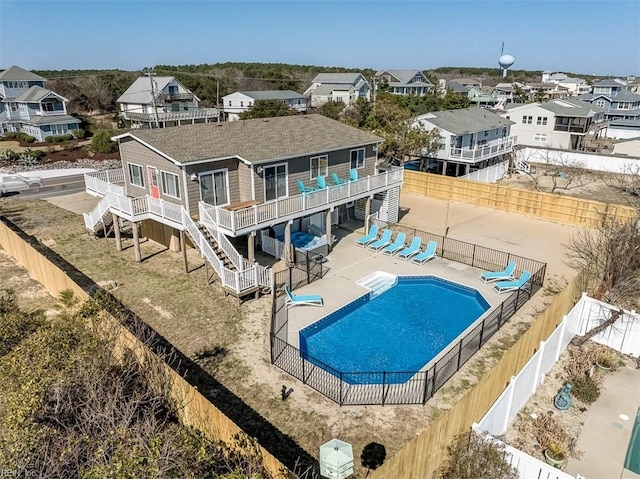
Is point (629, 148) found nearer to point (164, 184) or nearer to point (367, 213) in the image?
point (367, 213)

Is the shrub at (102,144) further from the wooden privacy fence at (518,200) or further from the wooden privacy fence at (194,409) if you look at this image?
the wooden privacy fence at (194,409)

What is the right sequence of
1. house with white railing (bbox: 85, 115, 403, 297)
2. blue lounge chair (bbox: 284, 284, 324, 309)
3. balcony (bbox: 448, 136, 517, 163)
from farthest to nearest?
balcony (bbox: 448, 136, 517, 163)
house with white railing (bbox: 85, 115, 403, 297)
blue lounge chair (bbox: 284, 284, 324, 309)

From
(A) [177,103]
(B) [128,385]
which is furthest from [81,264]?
(A) [177,103]

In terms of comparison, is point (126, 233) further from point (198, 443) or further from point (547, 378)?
point (547, 378)

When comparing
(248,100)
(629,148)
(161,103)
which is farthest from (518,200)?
(248,100)

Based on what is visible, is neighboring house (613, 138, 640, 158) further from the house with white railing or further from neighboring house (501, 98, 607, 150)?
the house with white railing

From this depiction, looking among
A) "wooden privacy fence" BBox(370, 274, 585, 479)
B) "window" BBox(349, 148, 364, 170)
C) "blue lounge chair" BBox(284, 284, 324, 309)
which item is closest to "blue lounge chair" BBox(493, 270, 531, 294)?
"wooden privacy fence" BBox(370, 274, 585, 479)
